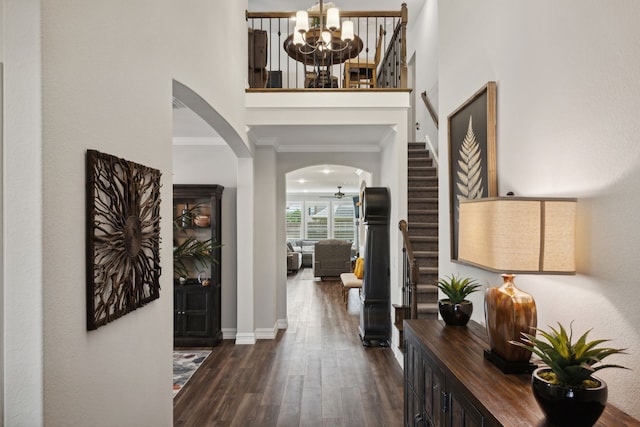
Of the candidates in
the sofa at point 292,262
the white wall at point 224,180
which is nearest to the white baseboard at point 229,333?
the white wall at point 224,180

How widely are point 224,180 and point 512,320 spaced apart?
178 inches

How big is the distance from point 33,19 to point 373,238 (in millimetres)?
4112

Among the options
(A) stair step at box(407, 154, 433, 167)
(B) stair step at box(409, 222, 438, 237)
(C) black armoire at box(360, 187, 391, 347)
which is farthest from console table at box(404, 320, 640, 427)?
(A) stair step at box(407, 154, 433, 167)

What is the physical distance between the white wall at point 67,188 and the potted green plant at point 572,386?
1426 millimetres

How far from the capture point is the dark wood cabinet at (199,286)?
4980 millimetres

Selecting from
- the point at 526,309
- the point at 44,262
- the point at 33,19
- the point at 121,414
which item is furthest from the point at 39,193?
the point at 526,309

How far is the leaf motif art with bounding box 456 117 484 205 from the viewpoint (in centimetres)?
222

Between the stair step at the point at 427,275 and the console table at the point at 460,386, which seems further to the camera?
the stair step at the point at 427,275

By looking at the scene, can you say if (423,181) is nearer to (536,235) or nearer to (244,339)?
(244,339)

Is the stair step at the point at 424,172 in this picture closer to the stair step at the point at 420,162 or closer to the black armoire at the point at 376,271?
the stair step at the point at 420,162

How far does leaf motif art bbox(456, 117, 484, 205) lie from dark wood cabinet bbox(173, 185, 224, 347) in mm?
3457

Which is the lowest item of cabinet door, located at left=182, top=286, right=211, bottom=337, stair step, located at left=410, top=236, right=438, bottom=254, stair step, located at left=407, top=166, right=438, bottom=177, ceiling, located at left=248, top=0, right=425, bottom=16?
cabinet door, located at left=182, top=286, right=211, bottom=337

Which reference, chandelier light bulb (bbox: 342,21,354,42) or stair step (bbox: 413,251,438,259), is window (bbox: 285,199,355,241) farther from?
chandelier light bulb (bbox: 342,21,354,42)

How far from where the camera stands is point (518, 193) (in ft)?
6.13
